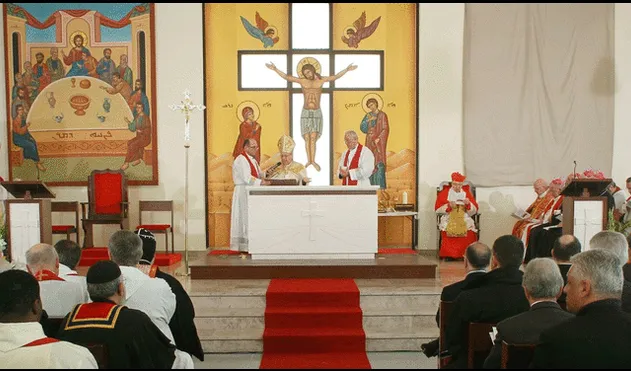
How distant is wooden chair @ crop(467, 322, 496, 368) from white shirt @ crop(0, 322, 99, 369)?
202cm

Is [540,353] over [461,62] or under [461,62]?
under

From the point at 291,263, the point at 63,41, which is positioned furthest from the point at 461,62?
the point at 63,41

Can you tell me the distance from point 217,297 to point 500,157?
19.8ft

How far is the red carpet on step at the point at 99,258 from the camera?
361 inches

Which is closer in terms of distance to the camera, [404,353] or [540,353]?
[540,353]

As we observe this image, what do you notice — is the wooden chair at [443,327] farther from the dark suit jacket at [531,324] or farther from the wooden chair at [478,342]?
the dark suit jacket at [531,324]

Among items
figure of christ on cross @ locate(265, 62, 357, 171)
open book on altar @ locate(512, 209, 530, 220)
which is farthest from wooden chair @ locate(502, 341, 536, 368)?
figure of christ on cross @ locate(265, 62, 357, 171)

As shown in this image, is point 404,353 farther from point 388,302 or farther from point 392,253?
point 392,253

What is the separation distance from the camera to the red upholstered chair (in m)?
10.0

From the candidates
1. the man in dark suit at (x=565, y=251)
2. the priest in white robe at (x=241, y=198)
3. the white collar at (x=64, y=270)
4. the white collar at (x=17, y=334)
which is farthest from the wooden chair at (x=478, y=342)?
the priest in white robe at (x=241, y=198)

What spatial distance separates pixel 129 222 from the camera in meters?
10.5

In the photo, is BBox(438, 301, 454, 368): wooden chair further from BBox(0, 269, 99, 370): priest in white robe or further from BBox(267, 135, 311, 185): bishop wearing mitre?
BBox(267, 135, 311, 185): bishop wearing mitre

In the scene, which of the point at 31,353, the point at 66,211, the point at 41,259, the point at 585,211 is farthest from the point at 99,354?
the point at 66,211

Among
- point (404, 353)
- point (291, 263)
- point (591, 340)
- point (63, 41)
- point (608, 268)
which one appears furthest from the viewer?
point (63, 41)
